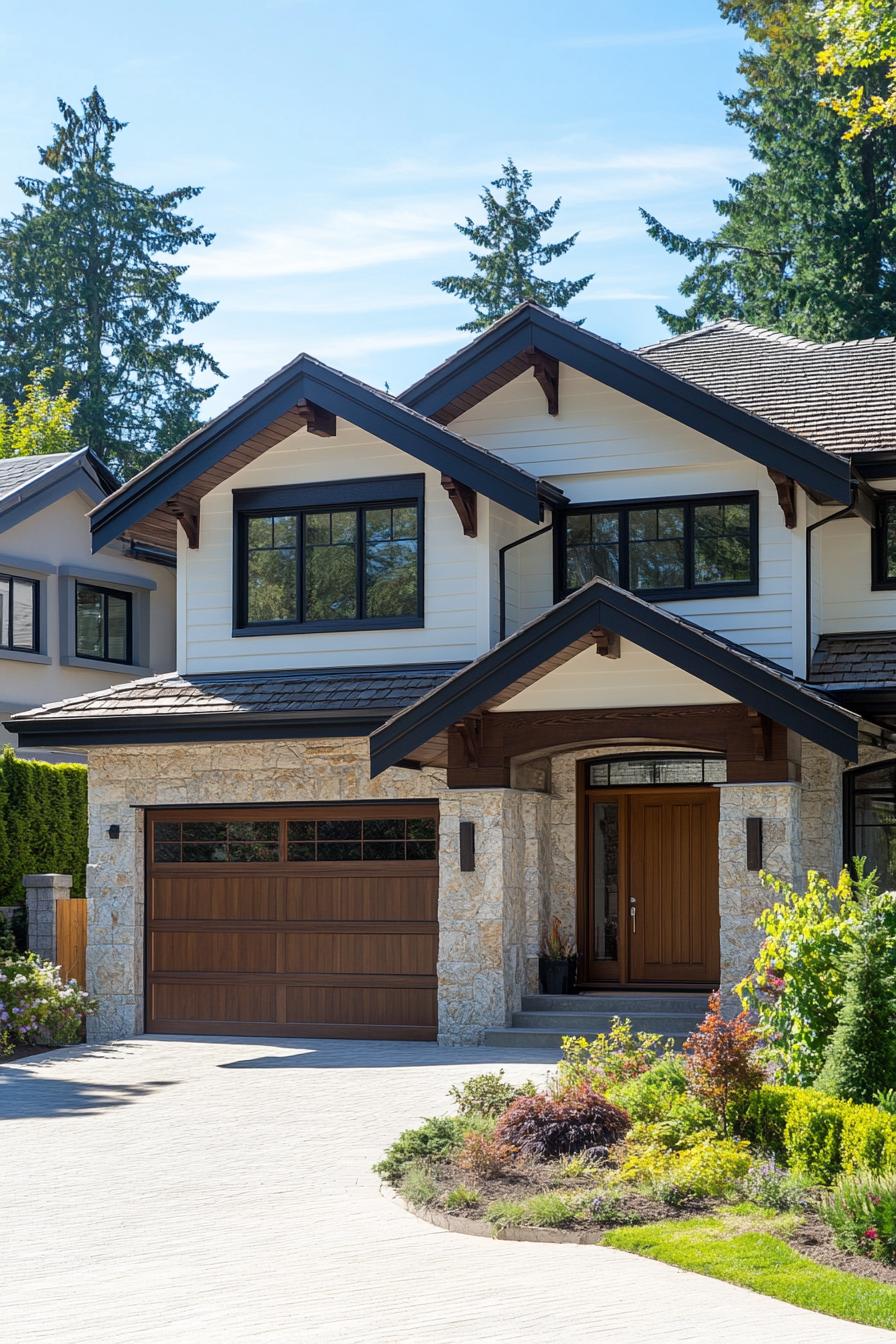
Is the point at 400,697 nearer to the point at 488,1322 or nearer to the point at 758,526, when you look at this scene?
the point at 758,526

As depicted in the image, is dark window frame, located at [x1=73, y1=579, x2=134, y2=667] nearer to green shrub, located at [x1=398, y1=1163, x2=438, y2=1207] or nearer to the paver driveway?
the paver driveway

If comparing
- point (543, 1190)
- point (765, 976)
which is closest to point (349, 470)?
point (765, 976)

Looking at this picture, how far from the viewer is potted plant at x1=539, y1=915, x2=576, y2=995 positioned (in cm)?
1758

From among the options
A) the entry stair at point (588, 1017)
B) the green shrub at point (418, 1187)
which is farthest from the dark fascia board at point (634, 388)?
the green shrub at point (418, 1187)

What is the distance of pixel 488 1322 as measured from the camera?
726 centimetres

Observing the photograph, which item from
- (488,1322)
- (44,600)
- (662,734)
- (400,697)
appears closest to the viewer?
(488,1322)

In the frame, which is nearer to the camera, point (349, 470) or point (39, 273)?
point (349, 470)

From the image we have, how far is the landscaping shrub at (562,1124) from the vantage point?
411 inches

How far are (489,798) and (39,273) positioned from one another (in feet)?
125

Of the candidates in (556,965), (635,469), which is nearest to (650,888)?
(556,965)

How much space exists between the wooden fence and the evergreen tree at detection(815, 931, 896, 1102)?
1088 centimetres

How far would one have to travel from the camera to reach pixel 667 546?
1839 centimetres

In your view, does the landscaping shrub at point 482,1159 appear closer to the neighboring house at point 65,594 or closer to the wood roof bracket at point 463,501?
the wood roof bracket at point 463,501

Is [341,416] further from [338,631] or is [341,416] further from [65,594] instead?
[65,594]
